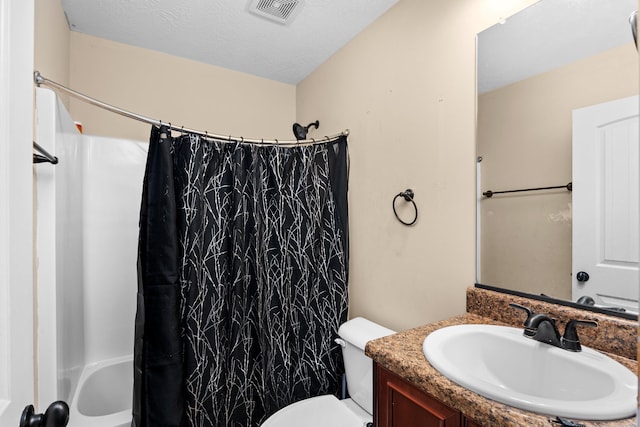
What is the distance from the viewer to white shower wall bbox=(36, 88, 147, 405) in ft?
3.88

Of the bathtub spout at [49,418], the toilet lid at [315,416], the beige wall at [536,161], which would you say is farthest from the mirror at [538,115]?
the bathtub spout at [49,418]

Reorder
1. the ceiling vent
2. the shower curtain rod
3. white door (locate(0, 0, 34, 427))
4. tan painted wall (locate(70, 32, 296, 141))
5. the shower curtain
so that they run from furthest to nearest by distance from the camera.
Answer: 1. tan painted wall (locate(70, 32, 296, 141))
2. the ceiling vent
3. the shower curtain
4. the shower curtain rod
5. white door (locate(0, 0, 34, 427))

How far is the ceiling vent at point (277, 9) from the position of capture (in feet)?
5.39

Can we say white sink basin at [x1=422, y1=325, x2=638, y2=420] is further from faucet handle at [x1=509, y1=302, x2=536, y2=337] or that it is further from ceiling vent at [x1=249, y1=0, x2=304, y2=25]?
ceiling vent at [x1=249, y1=0, x2=304, y2=25]

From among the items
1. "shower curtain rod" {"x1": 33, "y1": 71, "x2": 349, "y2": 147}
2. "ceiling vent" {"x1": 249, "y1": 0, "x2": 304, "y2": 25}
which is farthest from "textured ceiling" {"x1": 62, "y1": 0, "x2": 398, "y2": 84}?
"shower curtain rod" {"x1": 33, "y1": 71, "x2": 349, "y2": 147}

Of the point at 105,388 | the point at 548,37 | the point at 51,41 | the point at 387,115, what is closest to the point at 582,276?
the point at 548,37

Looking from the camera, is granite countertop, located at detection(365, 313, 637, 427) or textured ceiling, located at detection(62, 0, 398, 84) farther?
textured ceiling, located at detection(62, 0, 398, 84)

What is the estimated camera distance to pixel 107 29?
187cm

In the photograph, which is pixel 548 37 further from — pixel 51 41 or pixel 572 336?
pixel 51 41

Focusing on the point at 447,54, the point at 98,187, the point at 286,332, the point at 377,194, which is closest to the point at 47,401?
the point at 286,332

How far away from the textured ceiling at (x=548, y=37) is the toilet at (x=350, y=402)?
129cm

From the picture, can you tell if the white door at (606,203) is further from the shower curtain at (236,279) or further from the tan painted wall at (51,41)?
the tan painted wall at (51,41)

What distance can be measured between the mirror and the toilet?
26.9 inches

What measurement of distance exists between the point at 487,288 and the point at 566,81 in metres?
0.79
